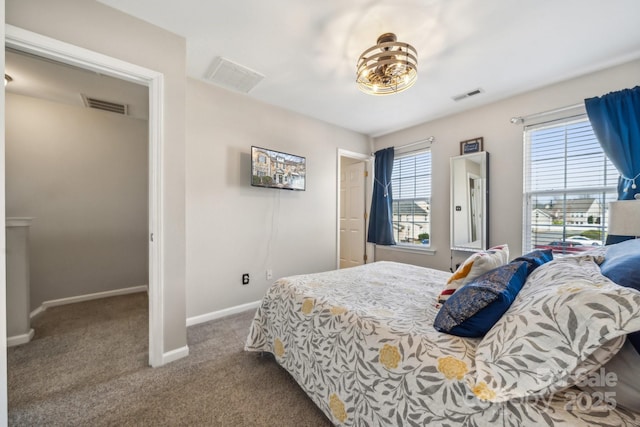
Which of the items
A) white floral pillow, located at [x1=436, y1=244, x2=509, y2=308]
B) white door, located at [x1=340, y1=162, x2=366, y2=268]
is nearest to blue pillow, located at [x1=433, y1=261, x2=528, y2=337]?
white floral pillow, located at [x1=436, y1=244, x2=509, y2=308]

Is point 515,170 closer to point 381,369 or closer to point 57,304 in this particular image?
point 381,369

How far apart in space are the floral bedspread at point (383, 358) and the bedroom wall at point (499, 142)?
1.57 metres

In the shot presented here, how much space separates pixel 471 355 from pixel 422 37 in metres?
2.16

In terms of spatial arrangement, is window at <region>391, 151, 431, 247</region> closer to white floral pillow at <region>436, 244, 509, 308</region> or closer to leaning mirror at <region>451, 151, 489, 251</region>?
leaning mirror at <region>451, 151, 489, 251</region>

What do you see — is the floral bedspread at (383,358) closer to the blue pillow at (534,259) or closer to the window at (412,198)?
the blue pillow at (534,259)

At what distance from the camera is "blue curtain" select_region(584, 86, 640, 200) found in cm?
197

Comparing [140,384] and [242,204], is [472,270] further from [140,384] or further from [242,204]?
[242,204]

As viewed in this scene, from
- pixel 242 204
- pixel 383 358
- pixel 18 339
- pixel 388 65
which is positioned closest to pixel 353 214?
pixel 242 204

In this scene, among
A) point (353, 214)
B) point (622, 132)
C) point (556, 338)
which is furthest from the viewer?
point (353, 214)

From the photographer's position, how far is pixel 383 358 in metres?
1.04

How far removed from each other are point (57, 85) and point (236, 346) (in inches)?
129

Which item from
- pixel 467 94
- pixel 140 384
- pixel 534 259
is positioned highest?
pixel 467 94

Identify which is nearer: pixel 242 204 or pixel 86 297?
pixel 242 204

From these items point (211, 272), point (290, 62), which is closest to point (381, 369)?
point (211, 272)
